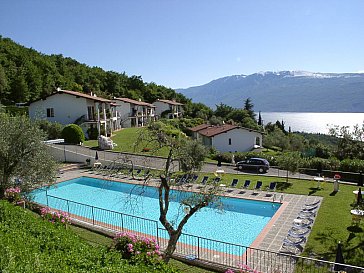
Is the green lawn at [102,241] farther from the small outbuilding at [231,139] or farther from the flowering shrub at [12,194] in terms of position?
the small outbuilding at [231,139]

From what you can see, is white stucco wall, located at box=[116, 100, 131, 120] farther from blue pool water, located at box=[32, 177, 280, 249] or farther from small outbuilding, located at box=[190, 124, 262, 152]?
blue pool water, located at box=[32, 177, 280, 249]

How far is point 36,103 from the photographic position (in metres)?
48.7

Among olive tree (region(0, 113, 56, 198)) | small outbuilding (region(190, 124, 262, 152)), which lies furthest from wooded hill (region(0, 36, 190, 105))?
olive tree (region(0, 113, 56, 198))

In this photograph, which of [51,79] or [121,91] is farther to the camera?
[121,91]

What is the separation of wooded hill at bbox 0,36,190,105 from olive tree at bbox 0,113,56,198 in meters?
47.8

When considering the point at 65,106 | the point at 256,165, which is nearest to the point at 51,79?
the point at 65,106

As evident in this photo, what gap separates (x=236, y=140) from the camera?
1719 inches

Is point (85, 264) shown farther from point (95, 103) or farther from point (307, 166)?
point (95, 103)

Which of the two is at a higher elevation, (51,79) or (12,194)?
(51,79)

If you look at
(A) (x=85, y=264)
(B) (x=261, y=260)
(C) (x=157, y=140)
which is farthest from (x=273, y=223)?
(A) (x=85, y=264)

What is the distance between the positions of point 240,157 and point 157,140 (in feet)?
84.5

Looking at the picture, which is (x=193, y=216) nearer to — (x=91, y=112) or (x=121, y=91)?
(x=91, y=112)

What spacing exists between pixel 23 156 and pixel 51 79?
60.0 m

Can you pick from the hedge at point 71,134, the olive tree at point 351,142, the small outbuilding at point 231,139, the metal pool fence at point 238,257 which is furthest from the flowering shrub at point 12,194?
the olive tree at point 351,142
